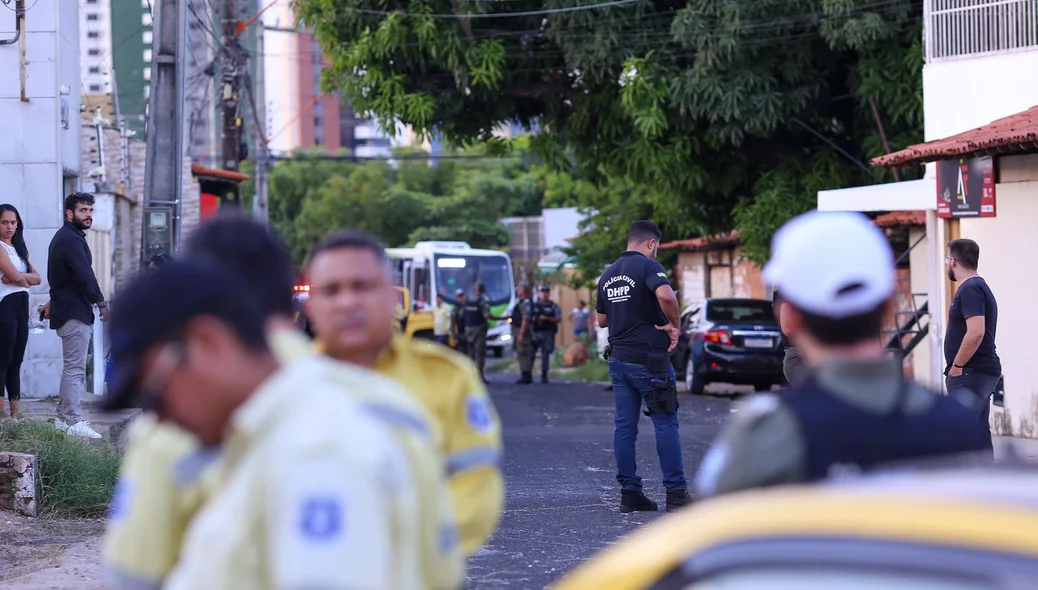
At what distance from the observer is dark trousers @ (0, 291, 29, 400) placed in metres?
11.0

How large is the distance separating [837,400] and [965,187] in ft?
41.7

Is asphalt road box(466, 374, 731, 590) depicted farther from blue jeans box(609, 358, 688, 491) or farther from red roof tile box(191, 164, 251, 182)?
red roof tile box(191, 164, 251, 182)

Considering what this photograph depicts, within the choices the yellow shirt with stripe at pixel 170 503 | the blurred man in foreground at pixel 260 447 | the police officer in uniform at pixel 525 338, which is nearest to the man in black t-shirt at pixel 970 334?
the yellow shirt with stripe at pixel 170 503

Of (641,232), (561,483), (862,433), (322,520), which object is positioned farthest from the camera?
(561,483)

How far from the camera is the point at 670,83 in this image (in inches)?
838

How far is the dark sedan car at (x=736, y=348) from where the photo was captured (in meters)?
21.2

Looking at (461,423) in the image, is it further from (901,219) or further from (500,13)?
(500,13)

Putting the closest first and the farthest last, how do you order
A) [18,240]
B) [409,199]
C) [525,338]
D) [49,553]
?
[49,553], [18,240], [525,338], [409,199]

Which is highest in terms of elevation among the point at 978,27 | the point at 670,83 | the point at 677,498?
the point at 670,83

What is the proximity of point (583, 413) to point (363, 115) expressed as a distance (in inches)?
288

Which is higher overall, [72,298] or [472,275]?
[472,275]

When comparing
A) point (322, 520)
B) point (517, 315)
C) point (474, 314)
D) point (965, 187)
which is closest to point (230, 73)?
point (474, 314)

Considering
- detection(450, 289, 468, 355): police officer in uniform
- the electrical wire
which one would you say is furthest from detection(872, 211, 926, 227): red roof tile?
detection(450, 289, 468, 355): police officer in uniform

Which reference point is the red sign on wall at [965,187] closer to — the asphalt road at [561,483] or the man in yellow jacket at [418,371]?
the asphalt road at [561,483]
